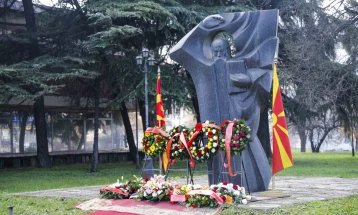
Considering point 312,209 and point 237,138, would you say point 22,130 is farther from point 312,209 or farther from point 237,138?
point 312,209

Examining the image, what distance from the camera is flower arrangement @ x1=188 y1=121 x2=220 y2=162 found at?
966 centimetres

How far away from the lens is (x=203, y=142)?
10.0m

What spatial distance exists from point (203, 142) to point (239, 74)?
1.54m

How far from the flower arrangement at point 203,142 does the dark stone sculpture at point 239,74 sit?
2.47ft

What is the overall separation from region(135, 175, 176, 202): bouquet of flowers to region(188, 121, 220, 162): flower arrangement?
767mm

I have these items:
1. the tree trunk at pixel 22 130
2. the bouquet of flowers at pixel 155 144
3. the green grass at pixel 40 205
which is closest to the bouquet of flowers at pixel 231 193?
the bouquet of flowers at pixel 155 144

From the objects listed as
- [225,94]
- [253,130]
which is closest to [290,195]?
[253,130]

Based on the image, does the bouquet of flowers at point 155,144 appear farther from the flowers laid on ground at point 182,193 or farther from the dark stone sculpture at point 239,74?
the dark stone sculpture at point 239,74

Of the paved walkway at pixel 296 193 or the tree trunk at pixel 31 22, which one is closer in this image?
the paved walkway at pixel 296 193

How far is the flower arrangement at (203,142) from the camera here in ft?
31.7

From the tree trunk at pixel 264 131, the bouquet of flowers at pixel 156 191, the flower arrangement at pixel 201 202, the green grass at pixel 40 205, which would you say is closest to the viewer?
the flower arrangement at pixel 201 202

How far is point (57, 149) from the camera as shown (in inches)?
1152

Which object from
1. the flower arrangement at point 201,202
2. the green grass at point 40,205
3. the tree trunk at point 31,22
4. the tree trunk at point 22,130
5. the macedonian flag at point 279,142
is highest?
the tree trunk at point 31,22

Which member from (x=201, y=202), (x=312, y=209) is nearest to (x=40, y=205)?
(x=201, y=202)
